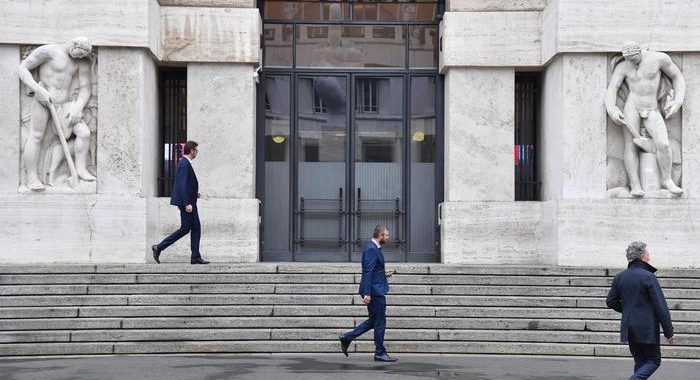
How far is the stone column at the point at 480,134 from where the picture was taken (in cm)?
2077

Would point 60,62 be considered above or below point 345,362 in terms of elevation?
above

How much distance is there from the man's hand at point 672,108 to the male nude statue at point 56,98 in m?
9.41

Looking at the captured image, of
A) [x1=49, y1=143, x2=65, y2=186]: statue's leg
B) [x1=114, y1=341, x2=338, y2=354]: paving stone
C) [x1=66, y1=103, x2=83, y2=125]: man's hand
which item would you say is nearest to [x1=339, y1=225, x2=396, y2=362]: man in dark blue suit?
[x1=114, y1=341, x2=338, y2=354]: paving stone

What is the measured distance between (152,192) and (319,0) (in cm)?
489

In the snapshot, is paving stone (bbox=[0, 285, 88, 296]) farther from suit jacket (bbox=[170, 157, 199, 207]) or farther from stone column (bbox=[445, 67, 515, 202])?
stone column (bbox=[445, 67, 515, 202])

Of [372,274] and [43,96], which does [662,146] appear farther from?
[43,96]

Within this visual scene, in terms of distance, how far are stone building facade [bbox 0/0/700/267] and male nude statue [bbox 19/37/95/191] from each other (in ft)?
0.57

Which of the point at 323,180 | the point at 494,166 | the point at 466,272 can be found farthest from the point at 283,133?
the point at 466,272

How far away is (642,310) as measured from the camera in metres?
11.7

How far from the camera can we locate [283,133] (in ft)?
71.8

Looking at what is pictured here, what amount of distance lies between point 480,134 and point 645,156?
2.88 m

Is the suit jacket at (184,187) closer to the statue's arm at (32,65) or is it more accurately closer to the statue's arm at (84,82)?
the statue's arm at (84,82)

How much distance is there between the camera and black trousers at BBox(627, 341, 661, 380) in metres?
11.7

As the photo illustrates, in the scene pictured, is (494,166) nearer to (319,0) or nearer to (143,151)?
(319,0)
